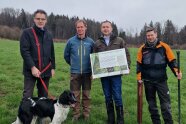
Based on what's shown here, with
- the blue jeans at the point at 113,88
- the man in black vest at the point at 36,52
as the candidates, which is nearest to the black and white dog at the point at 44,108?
the man in black vest at the point at 36,52

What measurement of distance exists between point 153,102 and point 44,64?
301cm

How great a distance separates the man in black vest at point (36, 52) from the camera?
7.45 m

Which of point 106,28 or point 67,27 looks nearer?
point 106,28

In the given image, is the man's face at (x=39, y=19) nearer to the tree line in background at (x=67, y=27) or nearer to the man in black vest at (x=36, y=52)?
the man in black vest at (x=36, y=52)

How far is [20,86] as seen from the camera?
1265 cm

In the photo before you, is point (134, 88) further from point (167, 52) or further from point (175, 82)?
point (167, 52)

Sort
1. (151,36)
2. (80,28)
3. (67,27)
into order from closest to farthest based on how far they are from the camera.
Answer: (151,36)
(80,28)
(67,27)

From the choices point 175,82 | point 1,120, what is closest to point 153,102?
point 1,120

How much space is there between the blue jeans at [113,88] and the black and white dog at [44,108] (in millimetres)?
1451


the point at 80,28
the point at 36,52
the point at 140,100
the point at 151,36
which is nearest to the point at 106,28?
the point at 80,28

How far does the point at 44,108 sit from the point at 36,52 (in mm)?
1319

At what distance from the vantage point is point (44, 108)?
24.2ft

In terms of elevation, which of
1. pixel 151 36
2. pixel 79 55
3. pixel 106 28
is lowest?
pixel 79 55

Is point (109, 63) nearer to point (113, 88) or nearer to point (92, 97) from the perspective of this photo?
point (113, 88)
